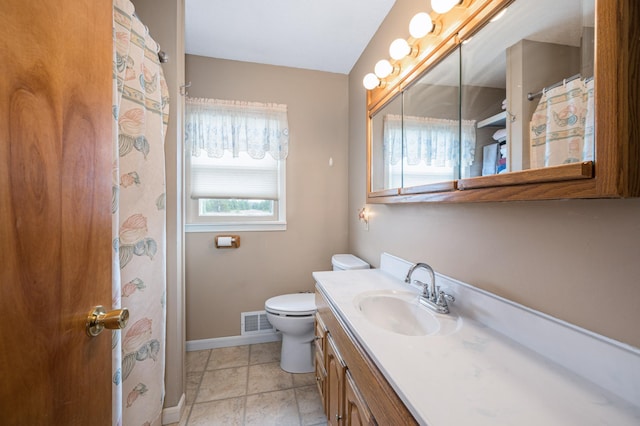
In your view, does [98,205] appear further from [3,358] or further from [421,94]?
[421,94]

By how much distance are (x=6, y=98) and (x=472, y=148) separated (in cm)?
122

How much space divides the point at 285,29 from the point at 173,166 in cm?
125

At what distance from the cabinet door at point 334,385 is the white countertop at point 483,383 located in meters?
0.30

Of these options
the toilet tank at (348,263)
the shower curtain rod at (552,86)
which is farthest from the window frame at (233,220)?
the shower curtain rod at (552,86)

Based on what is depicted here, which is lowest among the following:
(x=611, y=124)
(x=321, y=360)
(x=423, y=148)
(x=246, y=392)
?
(x=246, y=392)

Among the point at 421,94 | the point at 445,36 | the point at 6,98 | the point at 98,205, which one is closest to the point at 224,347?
the point at 98,205

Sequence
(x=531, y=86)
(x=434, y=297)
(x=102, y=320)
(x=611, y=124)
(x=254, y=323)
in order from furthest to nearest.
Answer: (x=254, y=323) → (x=434, y=297) → (x=531, y=86) → (x=102, y=320) → (x=611, y=124)

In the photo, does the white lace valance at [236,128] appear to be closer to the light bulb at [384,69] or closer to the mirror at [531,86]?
the light bulb at [384,69]

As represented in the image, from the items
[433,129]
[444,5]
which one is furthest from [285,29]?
[433,129]

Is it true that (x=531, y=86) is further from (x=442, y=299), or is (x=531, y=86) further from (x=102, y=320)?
(x=102, y=320)

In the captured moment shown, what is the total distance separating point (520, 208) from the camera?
0.81 metres

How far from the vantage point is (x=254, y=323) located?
2.23 meters

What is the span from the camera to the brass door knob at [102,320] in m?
0.60

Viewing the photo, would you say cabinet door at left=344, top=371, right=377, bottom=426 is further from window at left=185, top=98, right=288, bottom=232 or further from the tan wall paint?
window at left=185, top=98, right=288, bottom=232
